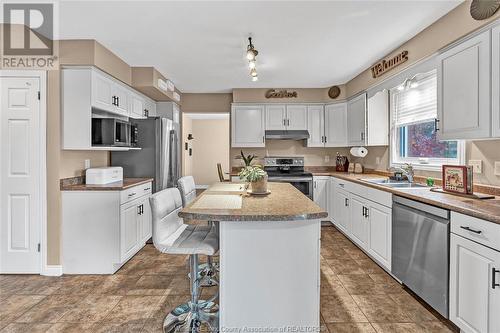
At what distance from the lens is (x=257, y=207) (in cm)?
191

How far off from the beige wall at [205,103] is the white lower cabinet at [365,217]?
2.71 meters

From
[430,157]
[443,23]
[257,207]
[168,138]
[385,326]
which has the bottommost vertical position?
[385,326]

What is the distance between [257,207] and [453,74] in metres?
1.94

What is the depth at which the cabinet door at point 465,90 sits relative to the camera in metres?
2.04

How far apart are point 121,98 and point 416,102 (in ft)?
12.2

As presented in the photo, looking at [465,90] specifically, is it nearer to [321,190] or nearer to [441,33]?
[441,33]

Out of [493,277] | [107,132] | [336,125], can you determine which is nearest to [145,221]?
[107,132]

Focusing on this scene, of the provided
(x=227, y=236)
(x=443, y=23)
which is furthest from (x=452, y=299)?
(x=443, y=23)

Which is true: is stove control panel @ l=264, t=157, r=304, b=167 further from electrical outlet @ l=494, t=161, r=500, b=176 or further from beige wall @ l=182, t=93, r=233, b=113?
electrical outlet @ l=494, t=161, r=500, b=176

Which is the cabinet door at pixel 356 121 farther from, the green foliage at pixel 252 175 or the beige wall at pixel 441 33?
the green foliage at pixel 252 175

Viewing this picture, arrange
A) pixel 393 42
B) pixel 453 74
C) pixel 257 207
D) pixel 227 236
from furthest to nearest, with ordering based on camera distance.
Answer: pixel 393 42, pixel 453 74, pixel 257 207, pixel 227 236

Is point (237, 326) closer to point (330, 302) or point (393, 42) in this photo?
point (330, 302)

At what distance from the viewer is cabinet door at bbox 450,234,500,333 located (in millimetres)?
1654

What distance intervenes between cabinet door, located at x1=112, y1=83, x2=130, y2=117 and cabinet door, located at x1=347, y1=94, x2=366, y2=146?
3.46 meters
